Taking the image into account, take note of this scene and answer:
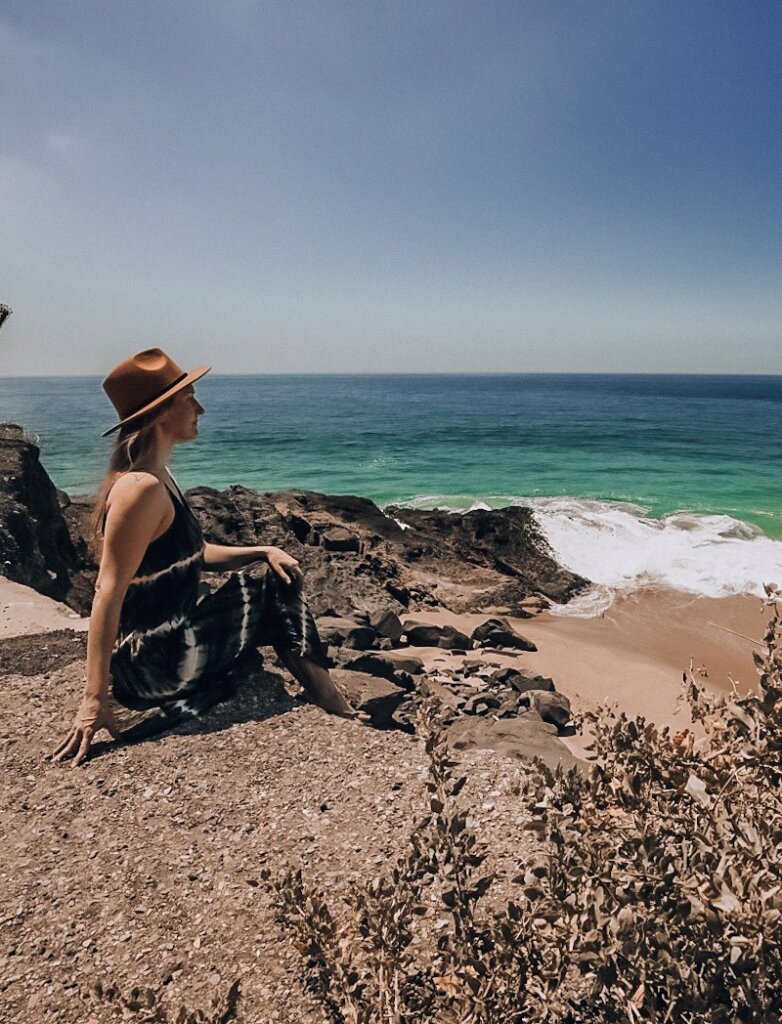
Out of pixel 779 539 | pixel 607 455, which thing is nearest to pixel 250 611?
pixel 779 539

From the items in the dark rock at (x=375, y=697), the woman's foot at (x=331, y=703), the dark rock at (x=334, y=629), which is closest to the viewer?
the woman's foot at (x=331, y=703)

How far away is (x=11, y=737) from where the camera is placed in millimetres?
3436

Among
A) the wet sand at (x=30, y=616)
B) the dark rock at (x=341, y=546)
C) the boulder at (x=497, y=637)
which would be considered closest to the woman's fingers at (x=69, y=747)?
the wet sand at (x=30, y=616)

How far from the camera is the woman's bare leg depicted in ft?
12.3

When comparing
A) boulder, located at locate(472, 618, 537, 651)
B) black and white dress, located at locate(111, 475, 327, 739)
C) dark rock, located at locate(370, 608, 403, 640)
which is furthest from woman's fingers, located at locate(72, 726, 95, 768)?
boulder, located at locate(472, 618, 537, 651)

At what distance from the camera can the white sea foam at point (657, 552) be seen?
13031mm

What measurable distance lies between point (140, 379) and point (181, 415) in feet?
0.83

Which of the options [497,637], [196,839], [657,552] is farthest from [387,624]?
[657,552]

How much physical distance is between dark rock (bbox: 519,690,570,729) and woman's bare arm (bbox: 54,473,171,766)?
152 inches

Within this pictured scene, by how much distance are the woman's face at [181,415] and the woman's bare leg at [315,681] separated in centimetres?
139

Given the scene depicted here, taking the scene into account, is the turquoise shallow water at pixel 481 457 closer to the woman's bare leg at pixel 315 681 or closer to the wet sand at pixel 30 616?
the wet sand at pixel 30 616

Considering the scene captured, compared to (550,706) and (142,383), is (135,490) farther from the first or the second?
(550,706)

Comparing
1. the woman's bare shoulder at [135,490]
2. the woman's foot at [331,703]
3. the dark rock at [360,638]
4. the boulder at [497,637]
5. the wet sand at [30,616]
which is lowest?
the boulder at [497,637]

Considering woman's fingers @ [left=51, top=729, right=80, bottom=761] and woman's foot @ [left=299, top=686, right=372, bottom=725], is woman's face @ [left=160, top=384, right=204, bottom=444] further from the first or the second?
woman's foot @ [left=299, top=686, right=372, bottom=725]
